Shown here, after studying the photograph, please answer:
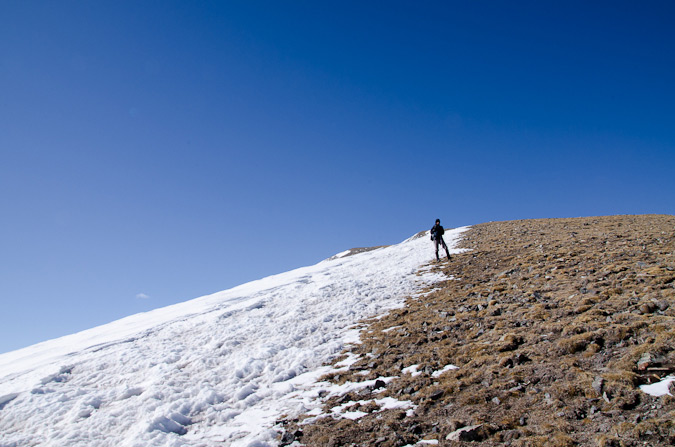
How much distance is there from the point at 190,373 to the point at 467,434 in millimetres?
9835

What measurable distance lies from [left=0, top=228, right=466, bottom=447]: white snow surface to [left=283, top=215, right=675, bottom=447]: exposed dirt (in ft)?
5.05

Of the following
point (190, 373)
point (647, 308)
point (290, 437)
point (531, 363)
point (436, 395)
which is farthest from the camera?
point (190, 373)

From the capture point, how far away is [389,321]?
1452 cm

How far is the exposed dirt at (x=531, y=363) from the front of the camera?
5.59m

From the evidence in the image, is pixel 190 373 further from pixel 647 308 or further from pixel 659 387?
pixel 647 308

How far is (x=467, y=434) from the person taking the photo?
5.79 metres

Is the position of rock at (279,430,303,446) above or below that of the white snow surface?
below

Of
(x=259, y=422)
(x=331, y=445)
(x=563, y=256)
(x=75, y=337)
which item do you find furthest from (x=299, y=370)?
(x=75, y=337)

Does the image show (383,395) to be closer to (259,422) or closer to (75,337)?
(259,422)

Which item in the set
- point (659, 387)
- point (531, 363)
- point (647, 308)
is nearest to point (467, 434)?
point (531, 363)

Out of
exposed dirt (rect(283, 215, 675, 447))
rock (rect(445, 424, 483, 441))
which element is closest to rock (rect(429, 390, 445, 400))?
exposed dirt (rect(283, 215, 675, 447))

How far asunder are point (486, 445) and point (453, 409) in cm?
141

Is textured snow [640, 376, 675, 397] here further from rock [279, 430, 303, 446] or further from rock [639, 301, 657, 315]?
rock [279, 430, 303, 446]

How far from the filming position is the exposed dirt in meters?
5.59
